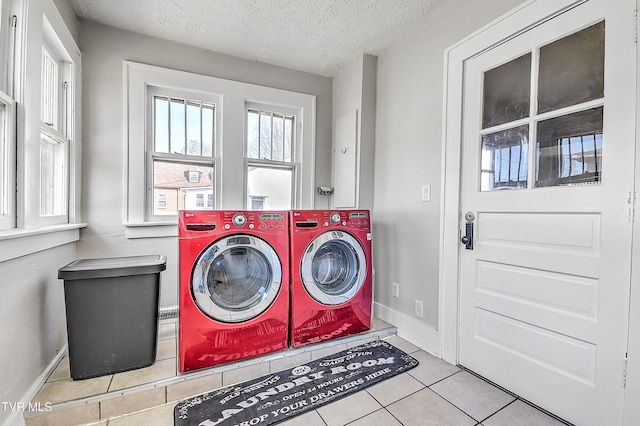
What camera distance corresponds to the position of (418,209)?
7.21ft

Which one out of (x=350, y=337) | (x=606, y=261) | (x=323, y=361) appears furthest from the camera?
(x=350, y=337)

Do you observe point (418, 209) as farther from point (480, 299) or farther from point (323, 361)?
point (323, 361)

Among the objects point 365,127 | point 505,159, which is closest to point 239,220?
point 365,127

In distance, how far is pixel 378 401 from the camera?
156 cm

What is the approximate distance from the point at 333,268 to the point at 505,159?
53.2 inches

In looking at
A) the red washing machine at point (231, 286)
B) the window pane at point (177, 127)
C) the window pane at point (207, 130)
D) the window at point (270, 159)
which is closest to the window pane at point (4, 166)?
the red washing machine at point (231, 286)

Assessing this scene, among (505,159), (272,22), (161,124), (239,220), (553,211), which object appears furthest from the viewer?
(161,124)

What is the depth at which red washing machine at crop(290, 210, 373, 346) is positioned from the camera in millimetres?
1960

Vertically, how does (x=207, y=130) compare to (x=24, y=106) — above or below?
above

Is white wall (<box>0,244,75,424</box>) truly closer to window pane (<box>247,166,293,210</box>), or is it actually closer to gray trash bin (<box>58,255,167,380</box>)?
gray trash bin (<box>58,255,167,380</box>)

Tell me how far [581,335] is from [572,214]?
0.57 m

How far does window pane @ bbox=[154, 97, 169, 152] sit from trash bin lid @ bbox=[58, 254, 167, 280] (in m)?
1.13

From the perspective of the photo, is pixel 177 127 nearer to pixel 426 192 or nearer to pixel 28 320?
pixel 28 320

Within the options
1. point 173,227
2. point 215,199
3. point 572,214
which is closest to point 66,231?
point 173,227
